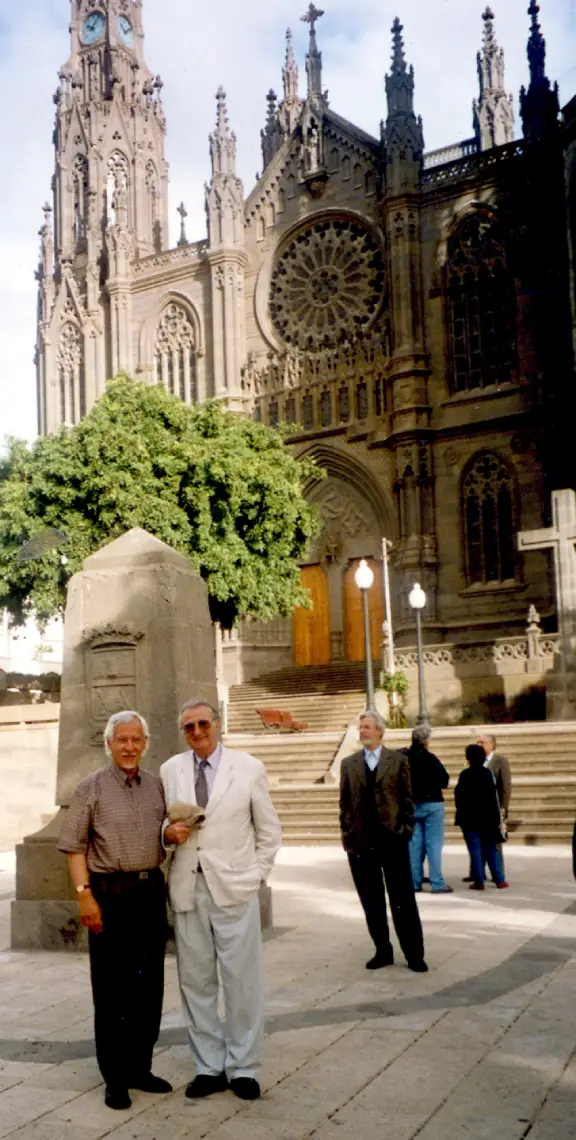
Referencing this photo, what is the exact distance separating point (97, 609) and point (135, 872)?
412 cm

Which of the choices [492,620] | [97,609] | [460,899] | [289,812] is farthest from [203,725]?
[492,620]

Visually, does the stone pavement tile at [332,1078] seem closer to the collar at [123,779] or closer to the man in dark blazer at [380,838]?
the collar at [123,779]

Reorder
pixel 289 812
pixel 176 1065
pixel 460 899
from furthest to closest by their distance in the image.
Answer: pixel 289 812 → pixel 460 899 → pixel 176 1065

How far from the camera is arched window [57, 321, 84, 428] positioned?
43438mm

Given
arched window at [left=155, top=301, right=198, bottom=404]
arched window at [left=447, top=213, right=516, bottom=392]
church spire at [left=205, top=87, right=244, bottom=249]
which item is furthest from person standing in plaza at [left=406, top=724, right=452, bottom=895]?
church spire at [left=205, top=87, right=244, bottom=249]

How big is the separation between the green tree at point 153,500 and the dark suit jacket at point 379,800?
19767 mm

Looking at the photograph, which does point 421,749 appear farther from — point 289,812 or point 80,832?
point 289,812

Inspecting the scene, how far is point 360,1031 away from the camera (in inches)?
247

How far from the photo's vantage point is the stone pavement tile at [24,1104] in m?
4.92

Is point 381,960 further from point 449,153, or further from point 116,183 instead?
point 116,183

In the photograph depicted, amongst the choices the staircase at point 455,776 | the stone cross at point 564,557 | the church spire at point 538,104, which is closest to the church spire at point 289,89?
the church spire at point 538,104

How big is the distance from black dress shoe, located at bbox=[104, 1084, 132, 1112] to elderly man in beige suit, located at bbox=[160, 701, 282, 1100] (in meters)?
0.28

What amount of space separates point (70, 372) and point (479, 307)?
52.6ft

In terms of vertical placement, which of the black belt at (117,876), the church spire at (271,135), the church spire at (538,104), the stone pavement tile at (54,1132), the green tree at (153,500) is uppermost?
the church spire at (271,135)
